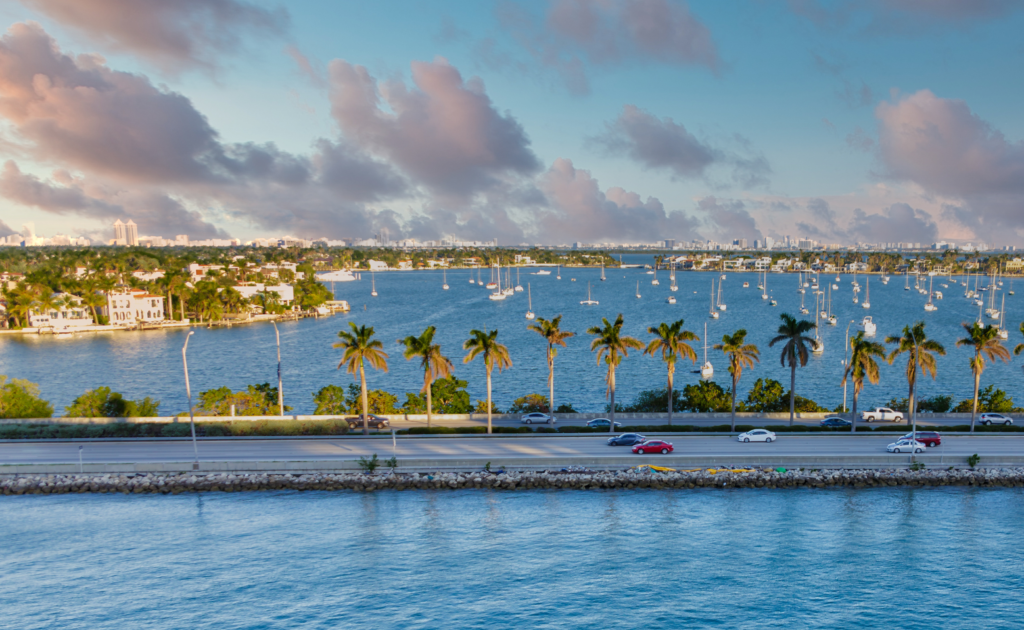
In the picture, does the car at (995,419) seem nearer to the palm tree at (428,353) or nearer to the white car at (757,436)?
the white car at (757,436)

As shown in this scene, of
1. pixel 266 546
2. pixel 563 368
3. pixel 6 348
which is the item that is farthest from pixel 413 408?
pixel 6 348

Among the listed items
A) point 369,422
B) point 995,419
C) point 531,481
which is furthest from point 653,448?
point 995,419

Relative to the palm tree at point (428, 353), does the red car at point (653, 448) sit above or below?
below

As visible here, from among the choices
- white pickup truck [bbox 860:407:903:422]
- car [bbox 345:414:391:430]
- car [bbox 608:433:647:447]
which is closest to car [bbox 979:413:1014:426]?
white pickup truck [bbox 860:407:903:422]

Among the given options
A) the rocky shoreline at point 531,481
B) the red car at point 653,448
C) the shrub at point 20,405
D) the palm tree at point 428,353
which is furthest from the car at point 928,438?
the shrub at point 20,405

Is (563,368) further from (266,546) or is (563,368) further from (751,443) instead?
(266,546)
